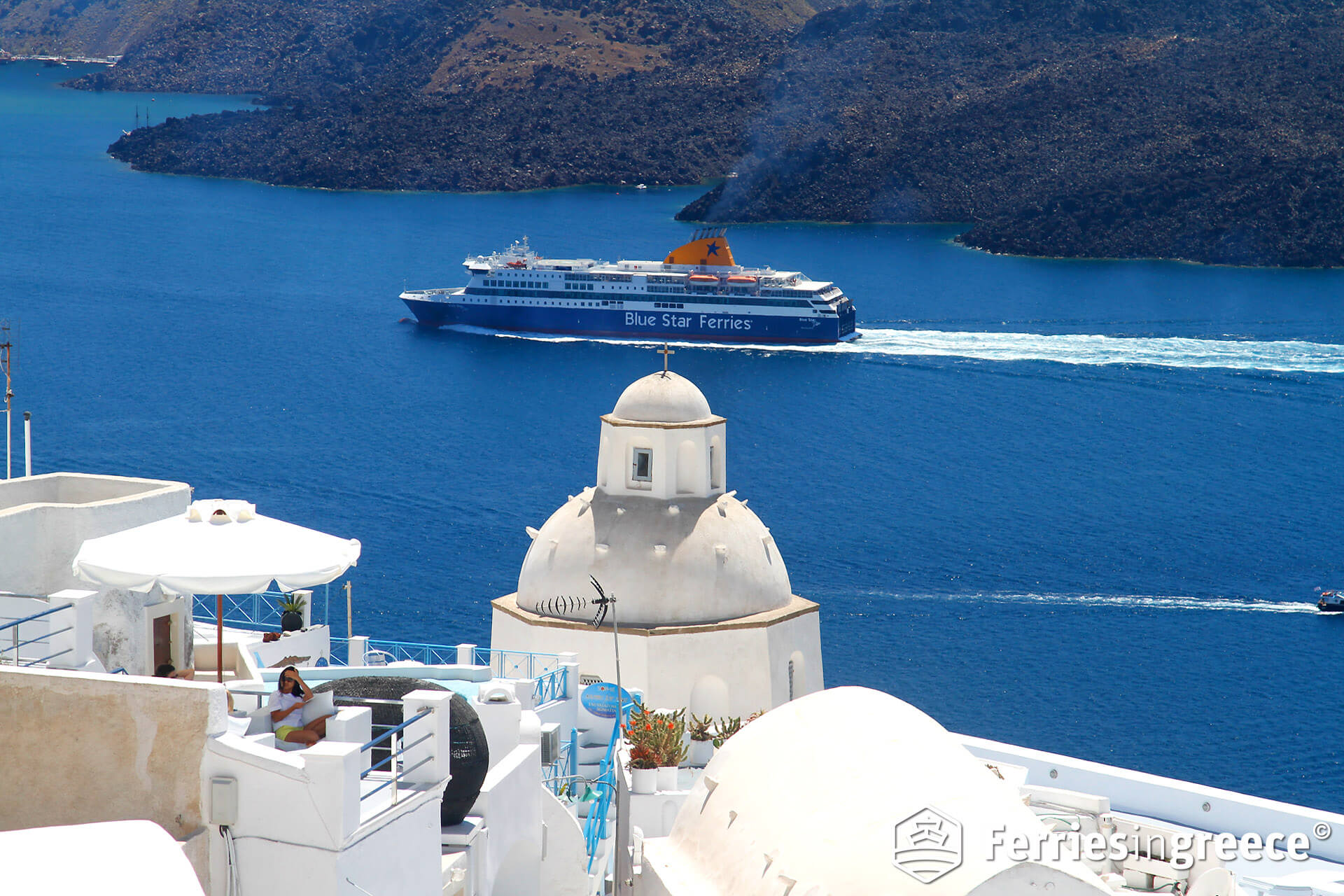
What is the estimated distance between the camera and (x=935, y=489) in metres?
60.6

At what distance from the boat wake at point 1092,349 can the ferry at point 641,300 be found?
1114 mm

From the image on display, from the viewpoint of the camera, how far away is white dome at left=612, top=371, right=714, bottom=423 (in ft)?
81.6

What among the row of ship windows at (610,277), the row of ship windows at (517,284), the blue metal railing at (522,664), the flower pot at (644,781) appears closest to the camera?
the flower pot at (644,781)

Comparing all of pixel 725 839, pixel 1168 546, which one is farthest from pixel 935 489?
pixel 725 839

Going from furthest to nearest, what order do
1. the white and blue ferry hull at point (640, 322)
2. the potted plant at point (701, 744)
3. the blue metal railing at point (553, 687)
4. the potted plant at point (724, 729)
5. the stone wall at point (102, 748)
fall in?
the white and blue ferry hull at point (640, 322), the potted plant at point (701, 744), the potted plant at point (724, 729), the blue metal railing at point (553, 687), the stone wall at point (102, 748)

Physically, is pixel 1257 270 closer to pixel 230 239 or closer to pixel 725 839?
pixel 230 239

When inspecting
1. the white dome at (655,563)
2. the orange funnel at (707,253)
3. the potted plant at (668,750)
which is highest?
the orange funnel at (707,253)

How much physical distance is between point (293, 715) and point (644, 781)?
9.99 m

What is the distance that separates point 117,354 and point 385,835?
257ft

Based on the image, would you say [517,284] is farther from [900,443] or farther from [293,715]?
[293,715]

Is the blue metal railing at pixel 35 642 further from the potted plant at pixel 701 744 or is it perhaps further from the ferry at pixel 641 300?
the ferry at pixel 641 300

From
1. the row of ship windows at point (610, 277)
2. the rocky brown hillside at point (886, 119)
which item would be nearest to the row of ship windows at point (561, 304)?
the row of ship windows at point (610, 277)
